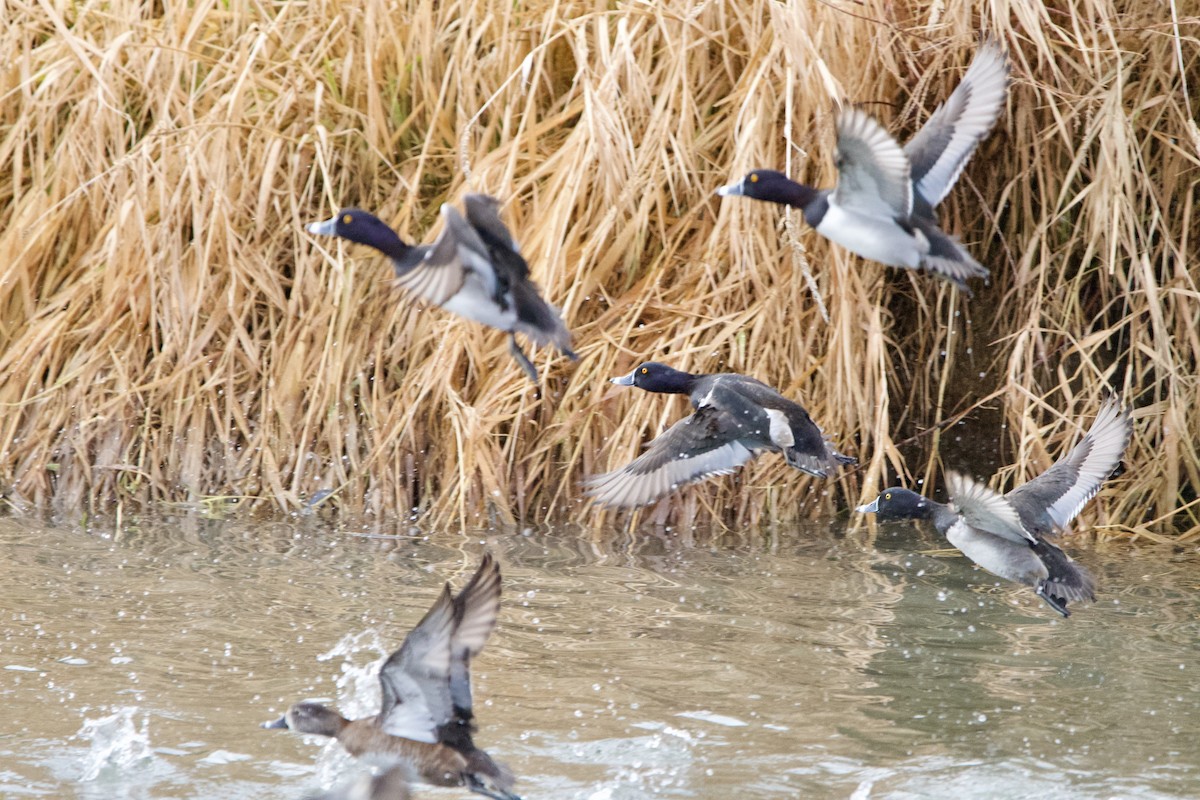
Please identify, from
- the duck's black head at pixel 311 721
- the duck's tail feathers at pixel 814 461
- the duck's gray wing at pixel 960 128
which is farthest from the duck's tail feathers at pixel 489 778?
the duck's gray wing at pixel 960 128

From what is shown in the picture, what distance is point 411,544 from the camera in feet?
18.2

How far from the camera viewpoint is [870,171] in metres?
4.22

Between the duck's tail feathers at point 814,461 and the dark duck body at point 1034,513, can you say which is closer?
the dark duck body at point 1034,513

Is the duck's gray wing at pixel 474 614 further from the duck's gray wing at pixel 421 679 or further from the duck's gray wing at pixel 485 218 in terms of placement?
the duck's gray wing at pixel 485 218

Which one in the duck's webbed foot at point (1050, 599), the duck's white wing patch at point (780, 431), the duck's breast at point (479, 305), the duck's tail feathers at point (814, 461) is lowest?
the duck's webbed foot at point (1050, 599)

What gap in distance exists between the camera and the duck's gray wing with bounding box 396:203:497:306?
3.81 metres

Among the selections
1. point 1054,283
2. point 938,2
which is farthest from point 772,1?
point 1054,283

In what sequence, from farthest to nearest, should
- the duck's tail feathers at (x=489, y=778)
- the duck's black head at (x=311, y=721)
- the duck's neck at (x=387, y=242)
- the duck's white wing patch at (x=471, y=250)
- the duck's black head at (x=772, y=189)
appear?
the duck's black head at (x=772, y=189)
the duck's neck at (x=387, y=242)
the duck's white wing patch at (x=471, y=250)
the duck's black head at (x=311, y=721)
the duck's tail feathers at (x=489, y=778)

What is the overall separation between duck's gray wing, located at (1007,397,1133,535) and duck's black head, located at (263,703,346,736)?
2148mm

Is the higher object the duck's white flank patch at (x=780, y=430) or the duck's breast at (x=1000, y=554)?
the duck's white flank patch at (x=780, y=430)

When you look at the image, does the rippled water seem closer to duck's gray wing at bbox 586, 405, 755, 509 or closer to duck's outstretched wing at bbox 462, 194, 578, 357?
duck's gray wing at bbox 586, 405, 755, 509

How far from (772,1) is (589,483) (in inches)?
78.0

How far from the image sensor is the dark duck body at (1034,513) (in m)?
4.35

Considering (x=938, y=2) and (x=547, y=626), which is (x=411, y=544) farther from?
(x=938, y=2)
